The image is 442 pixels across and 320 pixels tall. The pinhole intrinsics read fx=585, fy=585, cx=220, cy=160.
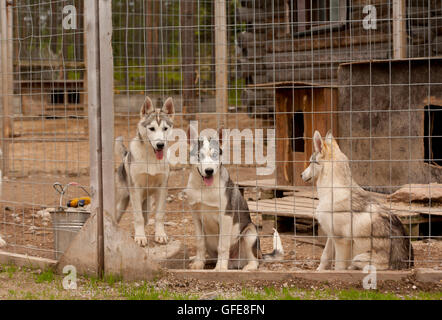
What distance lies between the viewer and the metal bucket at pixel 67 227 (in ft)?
17.6

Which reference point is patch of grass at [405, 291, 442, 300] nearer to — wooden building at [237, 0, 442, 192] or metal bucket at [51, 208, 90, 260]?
wooden building at [237, 0, 442, 192]

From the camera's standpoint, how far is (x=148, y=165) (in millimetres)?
6363

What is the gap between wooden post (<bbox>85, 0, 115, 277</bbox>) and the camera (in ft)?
16.1

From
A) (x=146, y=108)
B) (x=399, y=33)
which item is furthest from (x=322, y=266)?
(x=399, y=33)

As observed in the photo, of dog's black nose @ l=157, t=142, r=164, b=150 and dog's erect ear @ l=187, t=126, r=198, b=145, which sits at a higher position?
dog's erect ear @ l=187, t=126, r=198, b=145

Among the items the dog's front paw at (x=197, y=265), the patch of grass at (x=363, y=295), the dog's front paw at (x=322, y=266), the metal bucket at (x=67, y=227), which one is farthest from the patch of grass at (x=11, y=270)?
the patch of grass at (x=363, y=295)

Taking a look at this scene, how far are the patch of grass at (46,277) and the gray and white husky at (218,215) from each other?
127 cm

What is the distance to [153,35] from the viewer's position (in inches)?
708

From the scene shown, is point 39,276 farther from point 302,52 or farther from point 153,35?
point 153,35

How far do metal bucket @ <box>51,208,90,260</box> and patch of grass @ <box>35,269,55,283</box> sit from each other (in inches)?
9.1

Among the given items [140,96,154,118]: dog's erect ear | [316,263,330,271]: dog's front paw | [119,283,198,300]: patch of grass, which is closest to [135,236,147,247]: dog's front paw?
[119,283,198,300]: patch of grass

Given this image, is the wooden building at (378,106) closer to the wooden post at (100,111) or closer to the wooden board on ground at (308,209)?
the wooden board on ground at (308,209)

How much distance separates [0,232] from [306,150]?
13.2ft

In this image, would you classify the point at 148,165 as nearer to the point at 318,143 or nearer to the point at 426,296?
the point at 318,143
